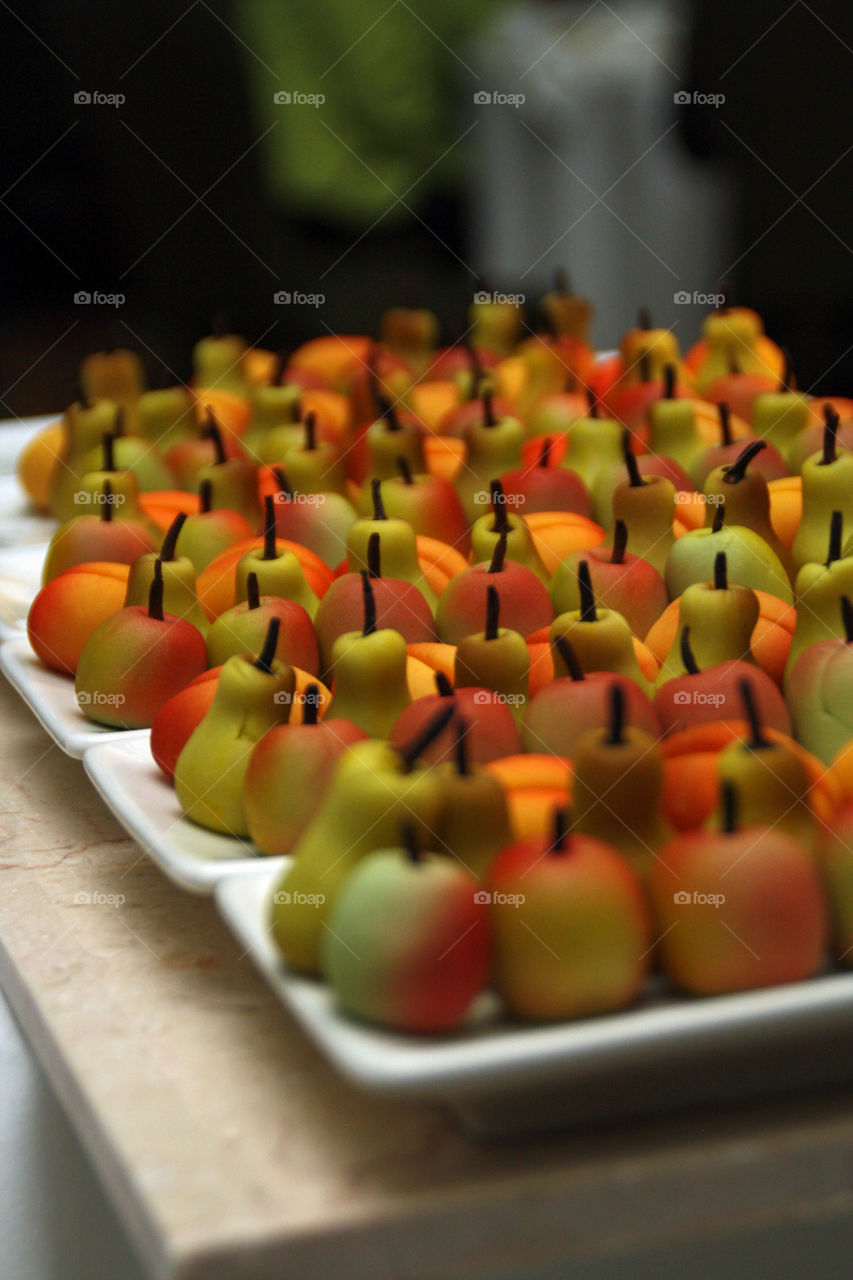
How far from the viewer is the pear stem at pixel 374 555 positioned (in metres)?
0.57

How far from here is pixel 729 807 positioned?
371mm

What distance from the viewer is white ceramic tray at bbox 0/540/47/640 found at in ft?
2.19

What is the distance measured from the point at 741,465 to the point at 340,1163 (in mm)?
354

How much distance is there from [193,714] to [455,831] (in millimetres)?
144

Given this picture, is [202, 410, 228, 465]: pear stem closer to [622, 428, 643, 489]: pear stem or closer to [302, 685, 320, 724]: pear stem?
[622, 428, 643, 489]: pear stem

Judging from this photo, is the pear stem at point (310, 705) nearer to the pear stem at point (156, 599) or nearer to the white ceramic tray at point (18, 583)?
the pear stem at point (156, 599)

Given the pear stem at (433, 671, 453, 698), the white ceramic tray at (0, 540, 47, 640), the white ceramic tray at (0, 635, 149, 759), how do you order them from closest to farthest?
1. the pear stem at (433, 671, 453, 698)
2. the white ceramic tray at (0, 635, 149, 759)
3. the white ceramic tray at (0, 540, 47, 640)

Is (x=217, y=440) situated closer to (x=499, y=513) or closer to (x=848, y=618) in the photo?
(x=499, y=513)

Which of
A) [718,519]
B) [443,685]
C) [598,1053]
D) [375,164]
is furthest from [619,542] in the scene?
[375,164]

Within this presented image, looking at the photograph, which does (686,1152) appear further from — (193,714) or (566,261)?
(566,261)

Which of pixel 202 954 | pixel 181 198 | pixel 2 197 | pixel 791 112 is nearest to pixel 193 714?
pixel 202 954

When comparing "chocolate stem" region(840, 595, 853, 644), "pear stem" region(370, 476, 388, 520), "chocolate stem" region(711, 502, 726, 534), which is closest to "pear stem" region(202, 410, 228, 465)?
"pear stem" region(370, 476, 388, 520)

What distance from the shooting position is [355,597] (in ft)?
1.86

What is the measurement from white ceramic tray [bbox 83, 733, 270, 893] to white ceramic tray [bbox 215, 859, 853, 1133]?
0.05 m
